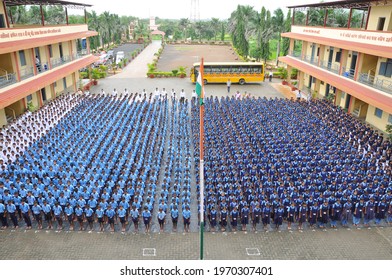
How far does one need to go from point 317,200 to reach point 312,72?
16.9 m

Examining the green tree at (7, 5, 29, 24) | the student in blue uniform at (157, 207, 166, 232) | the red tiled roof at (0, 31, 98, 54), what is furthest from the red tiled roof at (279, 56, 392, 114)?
the green tree at (7, 5, 29, 24)

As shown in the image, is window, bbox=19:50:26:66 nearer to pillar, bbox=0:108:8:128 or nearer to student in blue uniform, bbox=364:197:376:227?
pillar, bbox=0:108:8:128

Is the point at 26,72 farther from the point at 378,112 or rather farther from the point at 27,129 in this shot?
the point at 378,112

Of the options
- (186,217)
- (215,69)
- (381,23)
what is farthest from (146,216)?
(215,69)

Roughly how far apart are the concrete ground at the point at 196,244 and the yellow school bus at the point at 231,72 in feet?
76.1

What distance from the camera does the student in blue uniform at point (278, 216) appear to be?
10.3 m

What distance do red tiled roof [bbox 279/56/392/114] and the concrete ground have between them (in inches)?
336

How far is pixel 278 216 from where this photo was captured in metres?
10.3

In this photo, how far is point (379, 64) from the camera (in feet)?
66.3

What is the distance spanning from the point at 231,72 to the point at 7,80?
65.8ft

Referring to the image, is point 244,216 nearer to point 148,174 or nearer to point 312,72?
point 148,174

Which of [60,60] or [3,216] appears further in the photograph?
Answer: [60,60]

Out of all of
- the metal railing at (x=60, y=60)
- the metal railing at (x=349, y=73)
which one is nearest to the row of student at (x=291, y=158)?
the metal railing at (x=349, y=73)

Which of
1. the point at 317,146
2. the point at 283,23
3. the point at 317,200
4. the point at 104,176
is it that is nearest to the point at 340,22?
the point at 283,23
